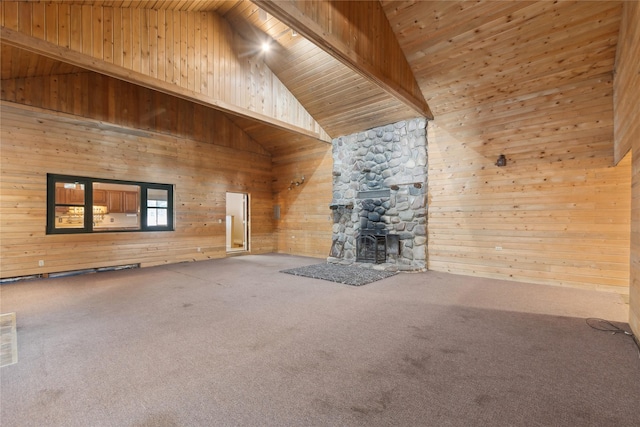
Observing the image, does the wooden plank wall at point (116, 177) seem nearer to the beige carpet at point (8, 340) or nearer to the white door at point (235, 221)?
the white door at point (235, 221)

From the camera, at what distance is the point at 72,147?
5.53 meters

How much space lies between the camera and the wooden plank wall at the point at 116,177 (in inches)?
195

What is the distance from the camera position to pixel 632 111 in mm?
2947

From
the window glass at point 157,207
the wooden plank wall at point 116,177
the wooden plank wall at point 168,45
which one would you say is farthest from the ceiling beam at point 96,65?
the window glass at point 157,207

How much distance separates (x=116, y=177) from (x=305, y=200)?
4.47 metres

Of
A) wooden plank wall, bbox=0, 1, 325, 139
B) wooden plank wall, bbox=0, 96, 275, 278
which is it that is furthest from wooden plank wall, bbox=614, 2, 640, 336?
wooden plank wall, bbox=0, 96, 275, 278

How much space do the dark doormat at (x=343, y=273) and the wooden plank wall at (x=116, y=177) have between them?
2.99 m

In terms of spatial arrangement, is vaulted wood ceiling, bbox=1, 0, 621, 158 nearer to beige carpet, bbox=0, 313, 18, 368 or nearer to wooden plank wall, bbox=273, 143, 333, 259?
wooden plank wall, bbox=273, 143, 333, 259

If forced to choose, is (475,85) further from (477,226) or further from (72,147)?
(72,147)

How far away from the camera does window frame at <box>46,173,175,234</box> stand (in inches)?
209

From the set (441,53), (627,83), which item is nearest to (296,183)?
(441,53)

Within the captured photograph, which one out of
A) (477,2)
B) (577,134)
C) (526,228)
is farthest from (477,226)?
(477,2)

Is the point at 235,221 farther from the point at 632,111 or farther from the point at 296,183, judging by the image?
the point at 632,111

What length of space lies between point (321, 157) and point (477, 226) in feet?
13.9
